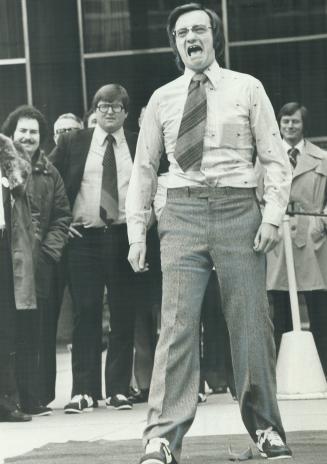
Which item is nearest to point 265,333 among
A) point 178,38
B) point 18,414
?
point 178,38

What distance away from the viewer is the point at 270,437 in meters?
5.47

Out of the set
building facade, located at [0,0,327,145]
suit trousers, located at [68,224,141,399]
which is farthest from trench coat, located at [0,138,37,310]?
building facade, located at [0,0,327,145]

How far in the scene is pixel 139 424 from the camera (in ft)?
23.4

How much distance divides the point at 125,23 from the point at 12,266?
219 inches

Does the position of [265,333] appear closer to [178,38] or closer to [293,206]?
[178,38]

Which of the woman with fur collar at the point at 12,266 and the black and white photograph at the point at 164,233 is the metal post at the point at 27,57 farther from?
the woman with fur collar at the point at 12,266

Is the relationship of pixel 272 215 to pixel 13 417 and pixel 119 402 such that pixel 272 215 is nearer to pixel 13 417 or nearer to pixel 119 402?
pixel 13 417

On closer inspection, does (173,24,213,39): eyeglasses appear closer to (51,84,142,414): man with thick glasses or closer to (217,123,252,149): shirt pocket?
(217,123,252,149): shirt pocket

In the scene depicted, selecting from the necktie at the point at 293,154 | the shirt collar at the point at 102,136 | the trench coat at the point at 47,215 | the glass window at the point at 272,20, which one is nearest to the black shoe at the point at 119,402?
the trench coat at the point at 47,215

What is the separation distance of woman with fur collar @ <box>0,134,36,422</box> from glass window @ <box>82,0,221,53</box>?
5.20 meters

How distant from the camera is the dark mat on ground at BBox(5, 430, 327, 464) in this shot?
554cm

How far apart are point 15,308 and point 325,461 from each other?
280cm

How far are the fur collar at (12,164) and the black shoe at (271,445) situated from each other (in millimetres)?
2672

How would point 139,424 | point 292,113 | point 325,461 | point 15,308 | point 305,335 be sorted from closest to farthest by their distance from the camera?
point 325,461 → point 139,424 → point 15,308 → point 305,335 → point 292,113
